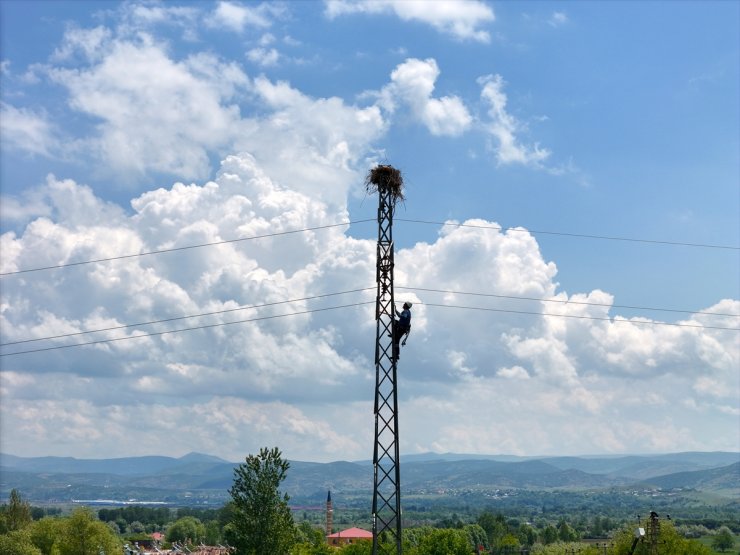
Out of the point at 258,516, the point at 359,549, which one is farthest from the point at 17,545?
the point at 258,516

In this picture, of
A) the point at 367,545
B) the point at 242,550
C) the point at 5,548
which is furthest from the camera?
the point at 367,545

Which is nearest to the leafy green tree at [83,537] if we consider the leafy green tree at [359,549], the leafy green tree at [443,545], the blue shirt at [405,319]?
the leafy green tree at [359,549]

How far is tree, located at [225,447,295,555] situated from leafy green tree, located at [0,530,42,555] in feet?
268

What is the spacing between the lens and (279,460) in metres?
53.2

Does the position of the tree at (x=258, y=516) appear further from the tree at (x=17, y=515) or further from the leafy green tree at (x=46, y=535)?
the tree at (x=17, y=515)

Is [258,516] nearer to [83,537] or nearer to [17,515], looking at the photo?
[83,537]

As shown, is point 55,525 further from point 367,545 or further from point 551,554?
point 551,554

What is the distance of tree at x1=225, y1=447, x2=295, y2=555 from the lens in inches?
2002

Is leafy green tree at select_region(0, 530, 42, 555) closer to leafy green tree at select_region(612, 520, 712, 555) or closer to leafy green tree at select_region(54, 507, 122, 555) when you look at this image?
leafy green tree at select_region(54, 507, 122, 555)

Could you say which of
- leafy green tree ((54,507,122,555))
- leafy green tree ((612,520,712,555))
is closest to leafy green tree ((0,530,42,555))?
leafy green tree ((54,507,122,555))

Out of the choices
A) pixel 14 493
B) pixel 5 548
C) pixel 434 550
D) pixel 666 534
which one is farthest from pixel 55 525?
pixel 666 534

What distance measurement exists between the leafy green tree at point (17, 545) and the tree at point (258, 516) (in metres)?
81.6

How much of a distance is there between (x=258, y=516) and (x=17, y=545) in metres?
85.6

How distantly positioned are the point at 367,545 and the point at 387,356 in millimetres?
101042
